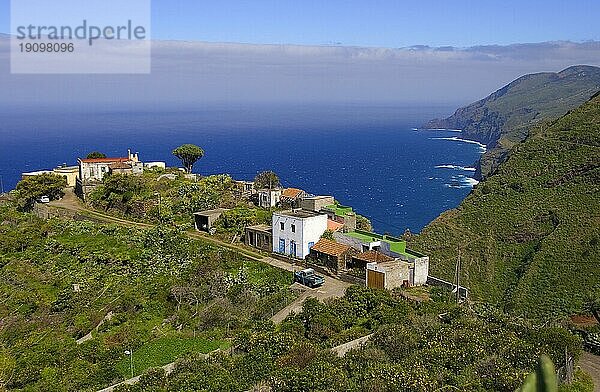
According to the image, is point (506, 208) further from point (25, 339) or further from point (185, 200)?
point (25, 339)

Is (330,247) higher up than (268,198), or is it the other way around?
(268,198)

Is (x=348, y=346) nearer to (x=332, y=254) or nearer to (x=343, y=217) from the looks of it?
(x=332, y=254)

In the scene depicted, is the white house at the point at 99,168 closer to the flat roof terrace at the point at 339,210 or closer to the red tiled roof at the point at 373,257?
the flat roof terrace at the point at 339,210

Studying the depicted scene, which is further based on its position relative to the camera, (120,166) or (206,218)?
(120,166)

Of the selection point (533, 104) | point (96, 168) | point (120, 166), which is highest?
point (533, 104)

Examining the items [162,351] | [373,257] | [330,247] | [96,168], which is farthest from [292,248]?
[96,168]

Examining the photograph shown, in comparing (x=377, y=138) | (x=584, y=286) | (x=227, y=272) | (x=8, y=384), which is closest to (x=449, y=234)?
(x=584, y=286)
